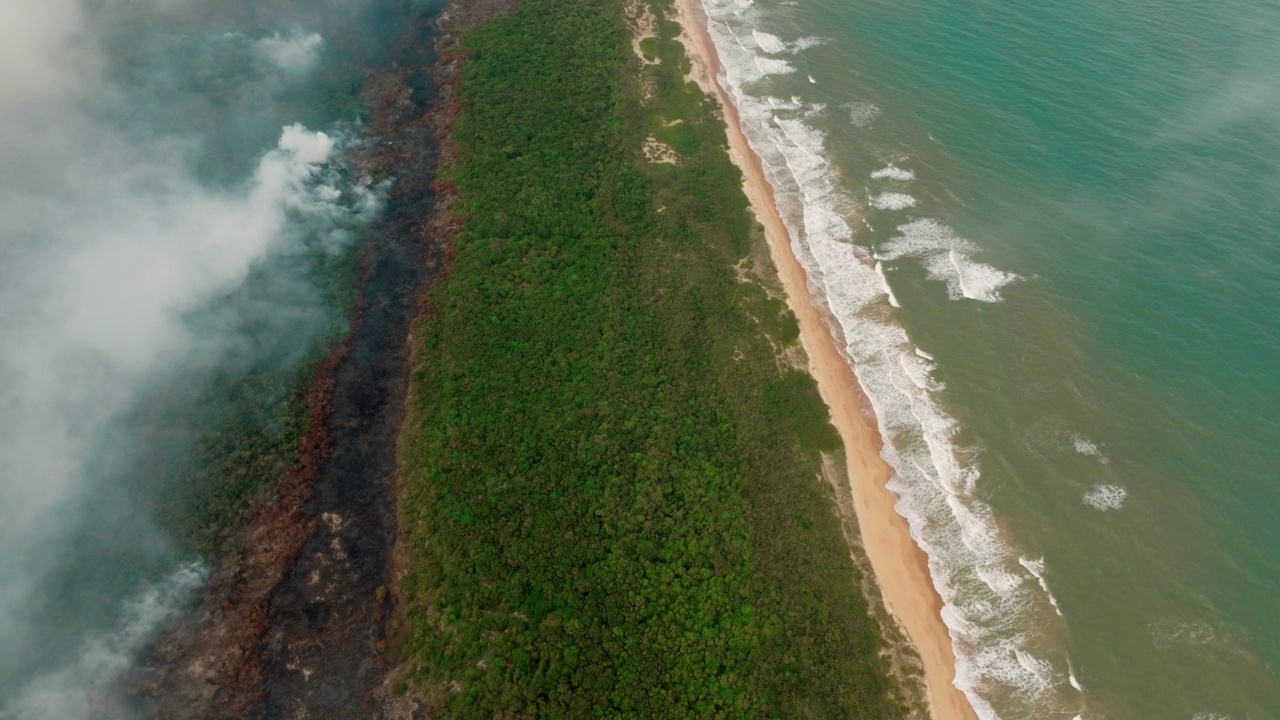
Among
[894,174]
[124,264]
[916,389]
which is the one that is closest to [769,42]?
[894,174]

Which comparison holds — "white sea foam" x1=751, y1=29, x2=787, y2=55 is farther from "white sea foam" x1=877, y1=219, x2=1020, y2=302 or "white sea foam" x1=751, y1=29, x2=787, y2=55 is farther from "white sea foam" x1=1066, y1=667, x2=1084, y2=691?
"white sea foam" x1=1066, y1=667, x2=1084, y2=691

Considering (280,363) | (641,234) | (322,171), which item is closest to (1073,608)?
(641,234)

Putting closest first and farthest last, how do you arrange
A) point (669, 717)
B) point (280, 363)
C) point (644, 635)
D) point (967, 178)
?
1. point (669, 717)
2. point (644, 635)
3. point (280, 363)
4. point (967, 178)

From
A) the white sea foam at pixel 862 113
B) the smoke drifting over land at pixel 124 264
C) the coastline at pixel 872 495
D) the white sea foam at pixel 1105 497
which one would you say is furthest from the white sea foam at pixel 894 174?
the smoke drifting over land at pixel 124 264

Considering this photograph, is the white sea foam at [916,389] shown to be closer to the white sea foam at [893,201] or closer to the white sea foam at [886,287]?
the white sea foam at [886,287]

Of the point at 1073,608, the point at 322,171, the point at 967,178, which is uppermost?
the point at 322,171

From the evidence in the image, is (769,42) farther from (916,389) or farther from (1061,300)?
(916,389)

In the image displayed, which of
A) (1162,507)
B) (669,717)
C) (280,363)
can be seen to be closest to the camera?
(669,717)

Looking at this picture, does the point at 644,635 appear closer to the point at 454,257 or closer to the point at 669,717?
the point at 669,717
